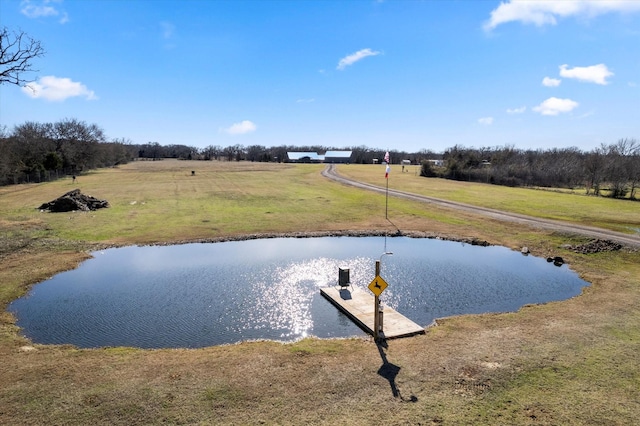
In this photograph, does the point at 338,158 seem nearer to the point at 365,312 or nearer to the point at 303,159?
the point at 303,159

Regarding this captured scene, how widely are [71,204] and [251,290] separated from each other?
29544 mm

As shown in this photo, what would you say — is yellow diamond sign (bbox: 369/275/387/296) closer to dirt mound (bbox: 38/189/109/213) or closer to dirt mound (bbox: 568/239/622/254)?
dirt mound (bbox: 568/239/622/254)

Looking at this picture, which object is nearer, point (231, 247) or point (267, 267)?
point (267, 267)

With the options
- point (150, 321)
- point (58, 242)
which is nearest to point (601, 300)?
point (150, 321)

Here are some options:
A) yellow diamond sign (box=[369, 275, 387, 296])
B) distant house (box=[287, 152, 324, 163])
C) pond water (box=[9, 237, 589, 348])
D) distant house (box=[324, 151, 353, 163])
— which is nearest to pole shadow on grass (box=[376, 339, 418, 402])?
yellow diamond sign (box=[369, 275, 387, 296])

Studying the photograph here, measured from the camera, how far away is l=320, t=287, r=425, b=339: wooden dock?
1406cm

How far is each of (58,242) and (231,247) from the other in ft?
41.1

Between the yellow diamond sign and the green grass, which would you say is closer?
the yellow diamond sign

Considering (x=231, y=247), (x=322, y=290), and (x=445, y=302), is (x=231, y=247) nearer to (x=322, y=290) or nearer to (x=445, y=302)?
(x=322, y=290)

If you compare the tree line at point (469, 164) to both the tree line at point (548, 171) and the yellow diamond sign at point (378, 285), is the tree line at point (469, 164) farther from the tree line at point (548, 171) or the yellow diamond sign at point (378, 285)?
the yellow diamond sign at point (378, 285)

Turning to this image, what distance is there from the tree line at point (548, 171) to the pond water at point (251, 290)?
47.6 m

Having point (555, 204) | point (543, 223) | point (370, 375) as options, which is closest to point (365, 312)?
point (370, 375)

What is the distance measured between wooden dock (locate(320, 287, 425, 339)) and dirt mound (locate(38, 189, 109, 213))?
32.4 metres

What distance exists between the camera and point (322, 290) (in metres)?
18.8
